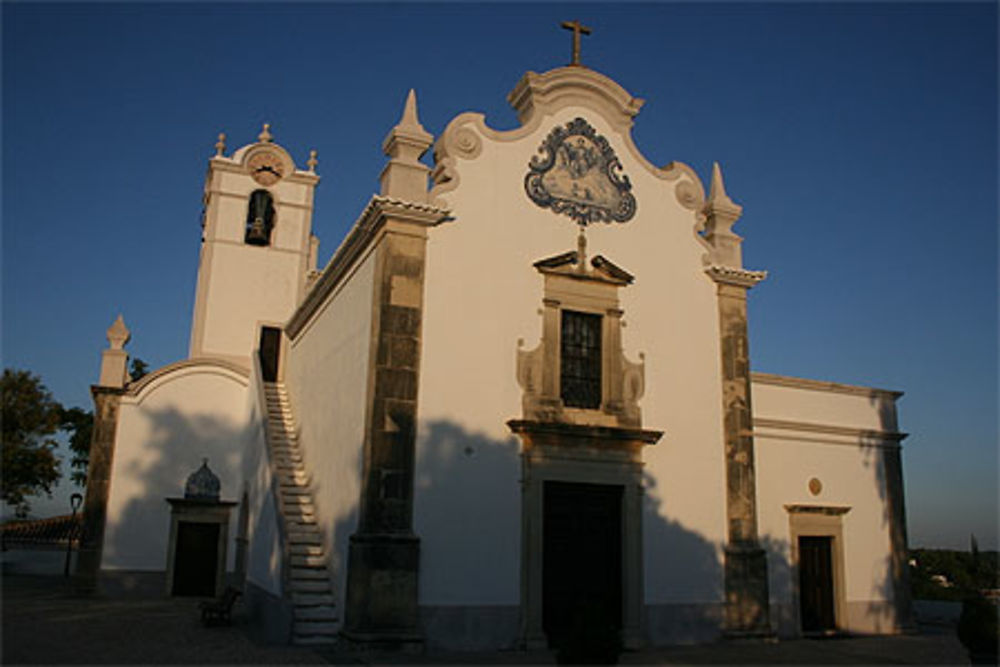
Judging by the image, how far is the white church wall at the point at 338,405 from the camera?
1195 centimetres

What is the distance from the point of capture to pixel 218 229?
23891 mm

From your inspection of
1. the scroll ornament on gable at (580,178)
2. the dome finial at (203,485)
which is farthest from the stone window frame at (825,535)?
Result: the dome finial at (203,485)

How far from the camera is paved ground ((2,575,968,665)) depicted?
33.6 feet

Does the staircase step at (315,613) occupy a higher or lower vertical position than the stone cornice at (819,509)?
lower

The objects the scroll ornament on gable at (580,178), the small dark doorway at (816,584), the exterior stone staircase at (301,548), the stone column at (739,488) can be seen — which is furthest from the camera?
the small dark doorway at (816,584)

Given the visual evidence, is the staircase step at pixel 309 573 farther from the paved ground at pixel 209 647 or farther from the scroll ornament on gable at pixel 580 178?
the scroll ornament on gable at pixel 580 178

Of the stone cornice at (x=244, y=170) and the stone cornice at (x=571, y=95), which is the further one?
the stone cornice at (x=244, y=170)

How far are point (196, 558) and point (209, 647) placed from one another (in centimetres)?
889

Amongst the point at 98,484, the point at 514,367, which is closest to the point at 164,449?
the point at 98,484

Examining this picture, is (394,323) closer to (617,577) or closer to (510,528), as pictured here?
(510,528)

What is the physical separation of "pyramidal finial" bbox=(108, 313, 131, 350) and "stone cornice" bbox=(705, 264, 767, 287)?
14.4m

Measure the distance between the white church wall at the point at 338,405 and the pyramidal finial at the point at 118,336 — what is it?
20.4 ft

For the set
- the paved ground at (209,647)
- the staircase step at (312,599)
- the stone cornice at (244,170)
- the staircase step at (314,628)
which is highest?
the stone cornice at (244,170)

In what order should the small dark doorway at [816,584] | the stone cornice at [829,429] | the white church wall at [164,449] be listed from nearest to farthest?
the small dark doorway at [816,584]
the stone cornice at [829,429]
the white church wall at [164,449]
